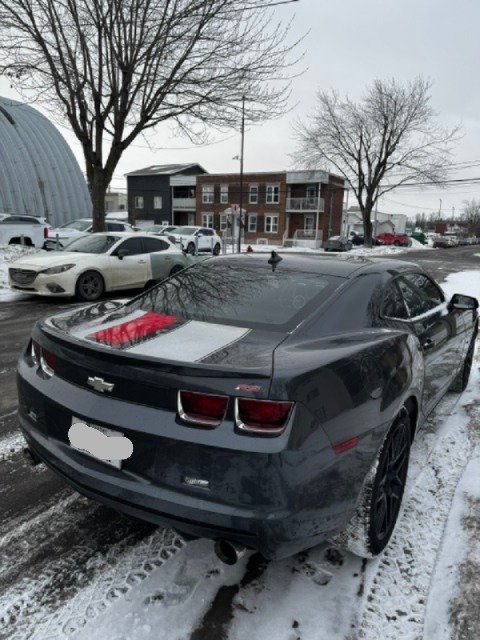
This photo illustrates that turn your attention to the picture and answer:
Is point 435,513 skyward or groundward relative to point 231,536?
groundward

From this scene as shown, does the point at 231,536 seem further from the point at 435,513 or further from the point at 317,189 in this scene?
the point at 317,189

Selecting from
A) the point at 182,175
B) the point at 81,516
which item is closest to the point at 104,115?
the point at 81,516

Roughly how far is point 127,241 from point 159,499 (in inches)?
351

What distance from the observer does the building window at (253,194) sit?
49.3 metres

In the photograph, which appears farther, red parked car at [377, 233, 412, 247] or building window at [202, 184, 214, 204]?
red parked car at [377, 233, 412, 247]

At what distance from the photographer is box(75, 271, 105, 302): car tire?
30.7 ft

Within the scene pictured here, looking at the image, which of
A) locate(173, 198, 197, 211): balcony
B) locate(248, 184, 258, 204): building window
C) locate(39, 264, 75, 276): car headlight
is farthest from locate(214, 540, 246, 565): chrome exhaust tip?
locate(173, 198, 197, 211): balcony

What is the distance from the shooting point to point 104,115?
1391cm

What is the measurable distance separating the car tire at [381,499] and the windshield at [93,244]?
8.42m

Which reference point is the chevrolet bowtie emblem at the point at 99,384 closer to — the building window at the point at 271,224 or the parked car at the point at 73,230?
the parked car at the point at 73,230

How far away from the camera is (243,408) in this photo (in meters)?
1.86

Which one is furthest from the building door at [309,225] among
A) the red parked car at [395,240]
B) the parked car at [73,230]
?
the parked car at [73,230]

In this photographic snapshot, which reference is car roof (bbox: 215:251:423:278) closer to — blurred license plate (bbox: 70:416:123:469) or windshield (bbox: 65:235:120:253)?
blurred license plate (bbox: 70:416:123:469)

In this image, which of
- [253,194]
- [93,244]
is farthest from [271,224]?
[93,244]
